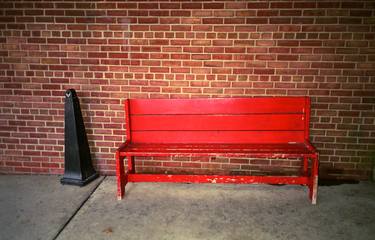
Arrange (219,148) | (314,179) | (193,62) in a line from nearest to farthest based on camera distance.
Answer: (314,179) → (219,148) → (193,62)

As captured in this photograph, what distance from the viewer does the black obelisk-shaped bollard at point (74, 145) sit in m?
4.14

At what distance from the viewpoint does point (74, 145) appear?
4.20 metres

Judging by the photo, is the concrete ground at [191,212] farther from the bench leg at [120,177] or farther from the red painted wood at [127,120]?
the red painted wood at [127,120]

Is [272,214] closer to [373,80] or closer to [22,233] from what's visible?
[373,80]

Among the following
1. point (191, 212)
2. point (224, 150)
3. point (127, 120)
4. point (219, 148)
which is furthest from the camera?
point (127, 120)

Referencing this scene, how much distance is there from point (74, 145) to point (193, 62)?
5.92 ft

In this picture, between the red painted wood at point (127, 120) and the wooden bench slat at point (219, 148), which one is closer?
the wooden bench slat at point (219, 148)

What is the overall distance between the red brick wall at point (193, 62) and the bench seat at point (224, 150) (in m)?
0.51

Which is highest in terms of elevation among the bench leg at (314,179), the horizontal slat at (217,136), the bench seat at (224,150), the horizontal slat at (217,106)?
the horizontal slat at (217,106)

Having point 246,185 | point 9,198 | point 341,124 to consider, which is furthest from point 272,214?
point 9,198

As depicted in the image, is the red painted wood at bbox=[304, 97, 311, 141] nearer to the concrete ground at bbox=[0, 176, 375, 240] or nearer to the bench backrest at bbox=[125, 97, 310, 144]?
the bench backrest at bbox=[125, 97, 310, 144]

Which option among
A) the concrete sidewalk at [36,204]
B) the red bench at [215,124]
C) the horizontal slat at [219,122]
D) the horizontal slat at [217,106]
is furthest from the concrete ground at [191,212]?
the horizontal slat at [217,106]

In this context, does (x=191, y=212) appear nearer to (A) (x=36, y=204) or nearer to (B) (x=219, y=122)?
(B) (x=219, y=122)

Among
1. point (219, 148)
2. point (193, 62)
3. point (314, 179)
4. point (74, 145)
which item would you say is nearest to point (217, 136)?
point (219, 148)
